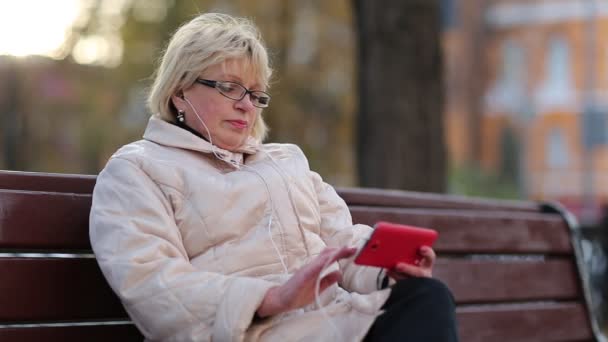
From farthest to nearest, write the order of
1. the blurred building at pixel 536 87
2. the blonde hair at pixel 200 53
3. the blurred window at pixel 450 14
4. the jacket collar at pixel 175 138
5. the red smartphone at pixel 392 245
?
the blurred window at pixel 450 14, the blurred building at pixel 536 87, the blonde hair at pixel 200 53, the jacket collar at pixel 175 138, the red smartphone at pixel 392 245

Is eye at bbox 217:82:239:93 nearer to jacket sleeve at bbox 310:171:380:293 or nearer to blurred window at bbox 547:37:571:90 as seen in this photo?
jacket sleeve at bbox 310:171:380:293

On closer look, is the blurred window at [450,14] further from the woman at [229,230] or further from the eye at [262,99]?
the eye at [262,99]

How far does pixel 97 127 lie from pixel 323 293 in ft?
50.8

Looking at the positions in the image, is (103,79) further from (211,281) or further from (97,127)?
(211,281)

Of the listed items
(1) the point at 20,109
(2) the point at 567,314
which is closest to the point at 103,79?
(1) the point at 20,109

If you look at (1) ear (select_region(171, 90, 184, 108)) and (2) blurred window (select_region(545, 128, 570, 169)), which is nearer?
(1) ear (select_region(171, 90, 184, 108))

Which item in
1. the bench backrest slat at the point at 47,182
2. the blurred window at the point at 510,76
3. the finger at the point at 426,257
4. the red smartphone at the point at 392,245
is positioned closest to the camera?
the red smartphone at the point at 392,245

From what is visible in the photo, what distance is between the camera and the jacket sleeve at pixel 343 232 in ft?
12.2

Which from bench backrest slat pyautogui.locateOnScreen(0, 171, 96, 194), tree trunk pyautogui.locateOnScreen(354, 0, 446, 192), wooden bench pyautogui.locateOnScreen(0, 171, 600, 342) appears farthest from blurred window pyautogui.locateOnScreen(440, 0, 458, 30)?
bench backrest slat pyautogui.locateOnScreen(0, 171, 96, 194)

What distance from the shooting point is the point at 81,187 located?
372 cm

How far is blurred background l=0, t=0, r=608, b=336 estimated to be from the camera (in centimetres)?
786

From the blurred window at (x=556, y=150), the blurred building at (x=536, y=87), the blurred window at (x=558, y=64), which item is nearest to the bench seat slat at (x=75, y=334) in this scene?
the blurred building at (x=536, y=87)

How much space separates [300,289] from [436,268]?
1.68 m

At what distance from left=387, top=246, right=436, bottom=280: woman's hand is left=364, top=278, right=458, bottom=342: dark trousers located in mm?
58
